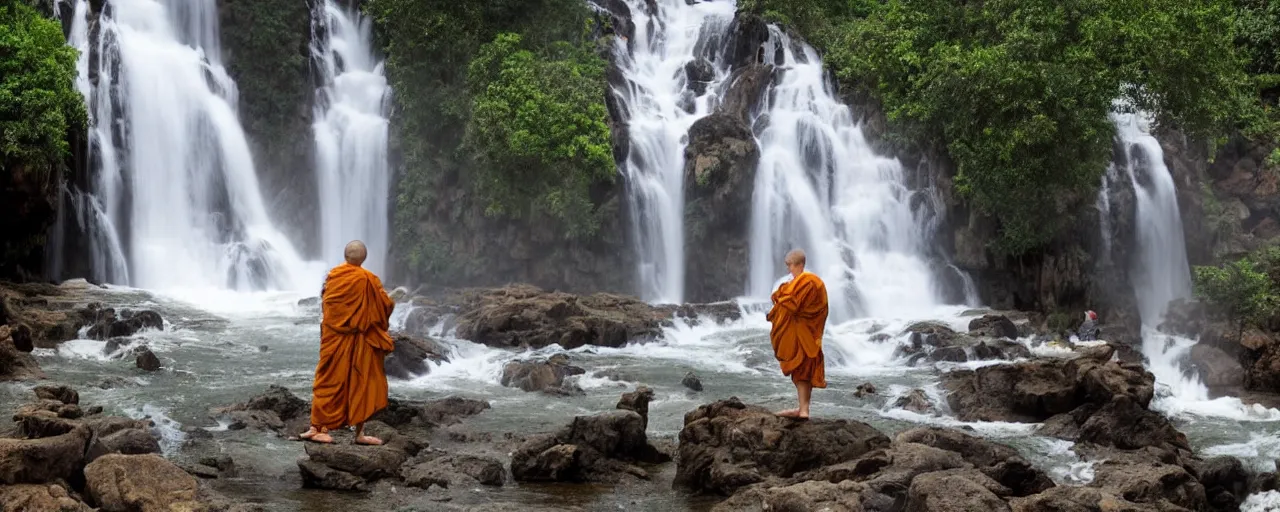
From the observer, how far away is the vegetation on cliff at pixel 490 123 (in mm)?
27156

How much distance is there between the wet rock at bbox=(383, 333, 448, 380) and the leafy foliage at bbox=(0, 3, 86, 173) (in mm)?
7842

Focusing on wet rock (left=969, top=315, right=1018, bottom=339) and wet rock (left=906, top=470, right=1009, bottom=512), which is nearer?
wet rock (left=906, top=470, right=1009, bottom=512)

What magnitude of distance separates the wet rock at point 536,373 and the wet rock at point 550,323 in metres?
3.16

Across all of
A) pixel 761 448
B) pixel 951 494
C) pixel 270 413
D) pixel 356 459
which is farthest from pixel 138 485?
pixel 951 494

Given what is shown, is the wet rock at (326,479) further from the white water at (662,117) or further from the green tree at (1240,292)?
the white water at (662,117)

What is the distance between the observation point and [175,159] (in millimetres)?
27859

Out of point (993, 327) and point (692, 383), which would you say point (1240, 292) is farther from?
point (692, 383)

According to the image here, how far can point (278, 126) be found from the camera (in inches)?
1183

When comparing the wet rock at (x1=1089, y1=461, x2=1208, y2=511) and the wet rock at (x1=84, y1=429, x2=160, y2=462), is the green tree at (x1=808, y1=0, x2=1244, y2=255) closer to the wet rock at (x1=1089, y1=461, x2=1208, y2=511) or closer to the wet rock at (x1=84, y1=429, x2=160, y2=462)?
the wet rock at (x1=1089, y1=461, x2=1208, y2=511)

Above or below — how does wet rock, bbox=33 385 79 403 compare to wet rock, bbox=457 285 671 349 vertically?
below

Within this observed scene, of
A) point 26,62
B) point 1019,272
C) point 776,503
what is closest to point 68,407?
point 776,503

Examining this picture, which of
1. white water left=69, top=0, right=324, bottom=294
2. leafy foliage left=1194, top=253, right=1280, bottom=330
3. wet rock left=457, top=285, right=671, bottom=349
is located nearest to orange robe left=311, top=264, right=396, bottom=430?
wet rock left=457, top=285, right=671, bottom=349

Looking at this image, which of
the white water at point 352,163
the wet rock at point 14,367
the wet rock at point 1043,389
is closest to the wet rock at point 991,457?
the wet rock at point 1043,389

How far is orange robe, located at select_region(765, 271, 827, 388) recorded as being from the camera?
11.1 m
